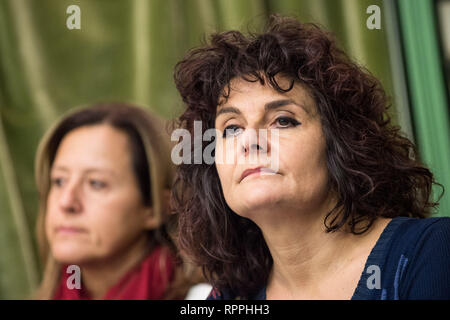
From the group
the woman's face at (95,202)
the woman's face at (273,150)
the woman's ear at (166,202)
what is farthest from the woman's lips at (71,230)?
the woman's face at (273,150)

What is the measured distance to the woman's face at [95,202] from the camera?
158cm

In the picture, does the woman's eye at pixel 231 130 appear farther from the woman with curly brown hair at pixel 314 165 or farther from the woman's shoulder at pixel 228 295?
the woman's shoulder at pixel 228 295

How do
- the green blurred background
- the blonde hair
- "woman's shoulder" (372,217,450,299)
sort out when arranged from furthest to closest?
the green blurred background → the blonde hair → "woman's shoulder" (372,217,450,299)

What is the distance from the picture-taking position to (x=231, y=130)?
1222mm

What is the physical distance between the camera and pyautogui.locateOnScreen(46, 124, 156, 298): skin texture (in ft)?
5.20

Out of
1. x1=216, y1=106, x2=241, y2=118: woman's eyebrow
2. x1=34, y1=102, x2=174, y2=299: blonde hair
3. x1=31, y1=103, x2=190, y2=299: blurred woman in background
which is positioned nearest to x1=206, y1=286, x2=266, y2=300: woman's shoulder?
x1=31, y1=103, x2=190, y2=299: blurred woman in background

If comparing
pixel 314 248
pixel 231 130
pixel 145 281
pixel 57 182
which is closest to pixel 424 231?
pixel 314 248

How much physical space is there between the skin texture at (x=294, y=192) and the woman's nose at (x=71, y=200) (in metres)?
0.59

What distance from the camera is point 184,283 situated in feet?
5.27

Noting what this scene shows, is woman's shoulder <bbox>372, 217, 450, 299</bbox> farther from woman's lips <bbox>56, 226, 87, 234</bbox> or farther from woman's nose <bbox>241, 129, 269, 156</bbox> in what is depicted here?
woman's lips <bbox>56, 226, 87, 234</bbox>

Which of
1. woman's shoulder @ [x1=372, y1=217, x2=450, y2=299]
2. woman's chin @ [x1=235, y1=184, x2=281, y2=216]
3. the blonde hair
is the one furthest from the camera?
the blonde hair

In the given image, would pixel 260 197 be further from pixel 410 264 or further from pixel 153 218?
pixel 153 218
